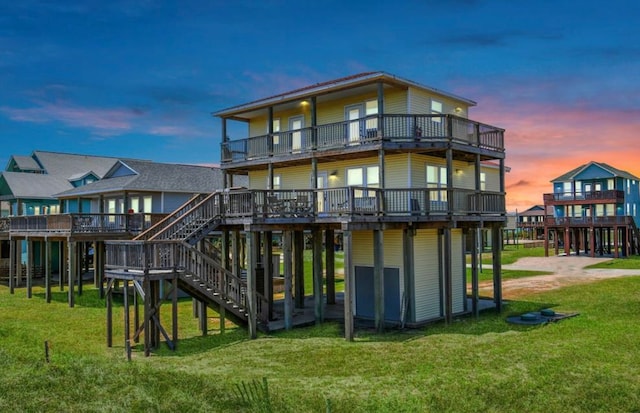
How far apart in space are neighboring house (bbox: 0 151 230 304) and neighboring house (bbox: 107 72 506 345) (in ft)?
29.6

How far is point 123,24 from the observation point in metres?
33.3

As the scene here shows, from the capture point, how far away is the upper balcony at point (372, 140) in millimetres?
21016

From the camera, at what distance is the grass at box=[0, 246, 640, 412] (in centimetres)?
1148

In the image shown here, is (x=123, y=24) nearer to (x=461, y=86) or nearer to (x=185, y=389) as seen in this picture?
(x=461, y=86)

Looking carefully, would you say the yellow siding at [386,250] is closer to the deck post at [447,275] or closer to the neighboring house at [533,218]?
the deck post at [447,275]

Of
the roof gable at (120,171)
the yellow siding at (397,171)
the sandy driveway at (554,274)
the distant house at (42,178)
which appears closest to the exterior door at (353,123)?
the yellow siding at (397,171)

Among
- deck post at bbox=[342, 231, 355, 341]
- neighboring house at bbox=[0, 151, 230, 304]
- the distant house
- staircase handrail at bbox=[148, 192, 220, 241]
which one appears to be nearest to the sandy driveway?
deck post at bbox=[342, 231, 355, 341]

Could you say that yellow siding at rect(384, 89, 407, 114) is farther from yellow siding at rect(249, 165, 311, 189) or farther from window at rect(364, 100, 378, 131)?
yellow siding at rect(249, 165, 311, 189)

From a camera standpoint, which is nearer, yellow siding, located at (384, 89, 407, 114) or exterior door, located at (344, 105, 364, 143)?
yellow siding, located at (384, 89, 407, 114)

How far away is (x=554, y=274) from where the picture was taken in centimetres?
4050

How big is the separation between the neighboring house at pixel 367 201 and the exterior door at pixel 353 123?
0.05 metres

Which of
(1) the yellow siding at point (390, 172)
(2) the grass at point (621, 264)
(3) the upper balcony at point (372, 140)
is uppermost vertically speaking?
(3) the upper balcony at point (372, 140)

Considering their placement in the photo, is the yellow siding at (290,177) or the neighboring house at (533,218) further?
the neighboring house at (533,218)

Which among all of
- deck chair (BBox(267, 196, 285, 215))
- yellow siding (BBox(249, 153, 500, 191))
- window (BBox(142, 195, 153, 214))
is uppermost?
yellow siding (BBox(249, 153, 500, 191))
